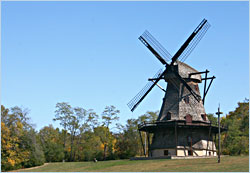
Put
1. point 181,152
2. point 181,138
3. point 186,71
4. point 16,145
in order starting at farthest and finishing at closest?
point 16,145, point 186,71, point 181,138, point 181,152

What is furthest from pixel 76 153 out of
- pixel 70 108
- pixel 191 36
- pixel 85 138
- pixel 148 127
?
pixel 191 36

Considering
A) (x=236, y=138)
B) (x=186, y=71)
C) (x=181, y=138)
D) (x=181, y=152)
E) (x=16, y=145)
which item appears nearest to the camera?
(x=181, y=152)

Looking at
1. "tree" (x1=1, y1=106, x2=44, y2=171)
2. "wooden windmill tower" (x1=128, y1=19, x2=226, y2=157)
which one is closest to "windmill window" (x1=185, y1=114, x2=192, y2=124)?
"wooden windmill tower" (x1=128, y1=19, x2=226, y2=157)

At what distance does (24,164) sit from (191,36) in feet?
80.4

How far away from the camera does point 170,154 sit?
124 ft

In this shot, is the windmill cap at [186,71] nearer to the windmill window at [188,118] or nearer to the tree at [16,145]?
the windmill window at [188,118]

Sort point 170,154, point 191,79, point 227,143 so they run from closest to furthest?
point 170,154 < point 191,79 < point 227,143

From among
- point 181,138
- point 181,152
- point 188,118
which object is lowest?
point 181,152

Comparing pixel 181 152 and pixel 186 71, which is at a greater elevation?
pixel 186 71

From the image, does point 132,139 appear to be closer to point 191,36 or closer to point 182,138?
point 182,138

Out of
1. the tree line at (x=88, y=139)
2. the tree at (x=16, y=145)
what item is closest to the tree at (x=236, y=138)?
the tree line at (x=88, y=139)

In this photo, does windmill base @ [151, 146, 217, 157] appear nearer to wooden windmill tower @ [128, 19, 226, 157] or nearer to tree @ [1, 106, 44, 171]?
wooden windmill tower @ [128, 19, 226, 157]

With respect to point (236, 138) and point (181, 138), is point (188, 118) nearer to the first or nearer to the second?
point (181, 138)

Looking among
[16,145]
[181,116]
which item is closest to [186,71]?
[181,116]
